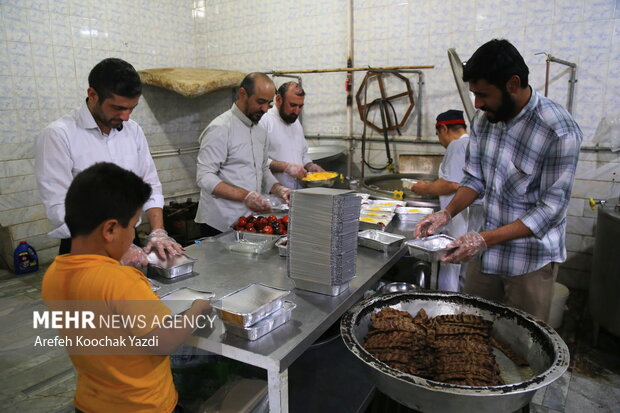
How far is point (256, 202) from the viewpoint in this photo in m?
2.75

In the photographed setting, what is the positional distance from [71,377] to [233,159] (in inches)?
73.5

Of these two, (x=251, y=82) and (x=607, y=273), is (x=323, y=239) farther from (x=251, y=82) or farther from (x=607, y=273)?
(x=607, y=273)

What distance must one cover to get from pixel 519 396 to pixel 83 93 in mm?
5445

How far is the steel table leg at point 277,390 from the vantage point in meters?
1.26

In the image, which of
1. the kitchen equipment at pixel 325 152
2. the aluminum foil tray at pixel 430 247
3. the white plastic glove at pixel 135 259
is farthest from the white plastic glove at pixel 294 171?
the white plastic glove at pixel 135 259

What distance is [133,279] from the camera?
127 cm

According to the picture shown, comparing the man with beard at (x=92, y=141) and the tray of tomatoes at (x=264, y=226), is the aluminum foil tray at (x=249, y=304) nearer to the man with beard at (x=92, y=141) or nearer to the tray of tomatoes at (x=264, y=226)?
the man with beard at (x=92, y=141)

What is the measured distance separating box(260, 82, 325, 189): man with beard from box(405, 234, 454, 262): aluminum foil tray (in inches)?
70.3

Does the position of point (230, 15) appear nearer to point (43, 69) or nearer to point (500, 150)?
point (43, 69)

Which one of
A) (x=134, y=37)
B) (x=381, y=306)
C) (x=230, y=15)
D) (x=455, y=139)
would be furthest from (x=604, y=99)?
(x=134, y=37)

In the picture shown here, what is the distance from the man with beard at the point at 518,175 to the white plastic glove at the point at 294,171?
1.77m

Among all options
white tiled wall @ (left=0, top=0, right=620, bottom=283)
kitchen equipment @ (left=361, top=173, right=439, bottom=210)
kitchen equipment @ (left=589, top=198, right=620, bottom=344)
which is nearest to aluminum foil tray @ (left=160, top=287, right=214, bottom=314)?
kitchen equipment @ (left=361, top=173, right=439, bottom=210)

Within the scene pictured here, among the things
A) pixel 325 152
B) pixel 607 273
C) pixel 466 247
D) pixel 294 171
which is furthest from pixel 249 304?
pixel 325 152

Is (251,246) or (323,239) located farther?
(251,246)
